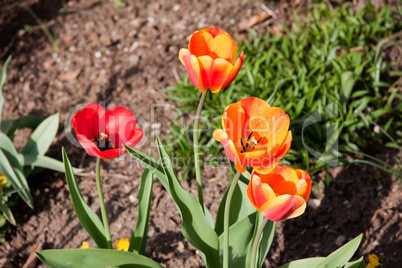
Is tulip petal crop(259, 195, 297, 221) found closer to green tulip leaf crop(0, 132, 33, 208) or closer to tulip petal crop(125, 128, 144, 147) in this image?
tulip petal crop(125, 128, 144, 147)

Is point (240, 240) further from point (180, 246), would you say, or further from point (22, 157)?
point (22, 157)

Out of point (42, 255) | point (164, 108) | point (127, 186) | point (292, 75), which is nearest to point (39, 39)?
point (164, 108)

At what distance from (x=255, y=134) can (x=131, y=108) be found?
162 cm

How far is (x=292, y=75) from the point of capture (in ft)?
8.55

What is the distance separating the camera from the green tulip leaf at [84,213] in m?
1.50

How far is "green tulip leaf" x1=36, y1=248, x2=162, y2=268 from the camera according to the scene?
1.30 m

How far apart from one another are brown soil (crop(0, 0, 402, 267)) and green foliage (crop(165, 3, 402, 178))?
0.46 ft

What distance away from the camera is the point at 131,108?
9.05 feet

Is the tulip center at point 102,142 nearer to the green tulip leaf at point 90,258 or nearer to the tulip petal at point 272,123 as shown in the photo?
the green tulip leaf at point 90,258

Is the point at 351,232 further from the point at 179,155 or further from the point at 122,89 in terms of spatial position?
the point at 122,89

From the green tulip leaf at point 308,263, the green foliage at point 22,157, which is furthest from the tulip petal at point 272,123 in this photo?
the green foliage at point 22,157

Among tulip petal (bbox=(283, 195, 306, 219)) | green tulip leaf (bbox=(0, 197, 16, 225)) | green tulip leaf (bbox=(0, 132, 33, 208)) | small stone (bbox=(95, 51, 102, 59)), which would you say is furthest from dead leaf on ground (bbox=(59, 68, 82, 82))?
tulip petal (bbox=(283, 195, 306, 219))

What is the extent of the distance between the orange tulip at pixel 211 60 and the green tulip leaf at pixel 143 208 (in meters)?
0.47

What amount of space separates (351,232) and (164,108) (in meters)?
1.30
